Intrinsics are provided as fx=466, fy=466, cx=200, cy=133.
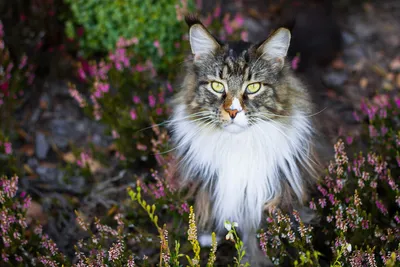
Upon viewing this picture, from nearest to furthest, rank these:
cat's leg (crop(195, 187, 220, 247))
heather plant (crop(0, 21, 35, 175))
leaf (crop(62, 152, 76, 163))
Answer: cat's leg (crop(195, 187, 220, 247))
heather plant (crop(0, 21, 35, 175))
leaf (crop(62, 152, 76, 163))

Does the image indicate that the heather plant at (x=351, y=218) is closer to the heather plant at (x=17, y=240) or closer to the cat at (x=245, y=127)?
the cat at (x=245, y=127)

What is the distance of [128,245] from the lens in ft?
9.36

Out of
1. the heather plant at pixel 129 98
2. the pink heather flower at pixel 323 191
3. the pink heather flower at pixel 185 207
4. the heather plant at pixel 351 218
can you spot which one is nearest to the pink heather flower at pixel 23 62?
the heather plant at pixel 129 98

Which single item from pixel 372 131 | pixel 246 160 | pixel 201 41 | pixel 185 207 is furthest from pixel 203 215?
pixel 372 131

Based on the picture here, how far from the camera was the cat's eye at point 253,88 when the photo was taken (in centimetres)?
227

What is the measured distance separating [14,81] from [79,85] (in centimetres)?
62

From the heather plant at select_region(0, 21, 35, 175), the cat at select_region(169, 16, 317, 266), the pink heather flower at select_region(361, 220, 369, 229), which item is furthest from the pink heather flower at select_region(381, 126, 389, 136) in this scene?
the heather plant at select_region(0, 21, 35, 175)

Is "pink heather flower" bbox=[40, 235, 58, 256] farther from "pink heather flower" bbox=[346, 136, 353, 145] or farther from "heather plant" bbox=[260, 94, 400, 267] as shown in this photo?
"pink heather flower" bbox=[346, 136, 353, 145]

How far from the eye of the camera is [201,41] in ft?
7.64

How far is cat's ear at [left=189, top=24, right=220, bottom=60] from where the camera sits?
2.26m

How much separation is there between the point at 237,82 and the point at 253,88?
9cm

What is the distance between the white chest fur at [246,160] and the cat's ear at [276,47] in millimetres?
308

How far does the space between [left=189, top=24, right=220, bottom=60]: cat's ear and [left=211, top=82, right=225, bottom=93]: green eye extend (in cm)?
17

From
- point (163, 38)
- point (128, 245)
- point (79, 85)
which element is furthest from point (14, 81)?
point (128, 245)
